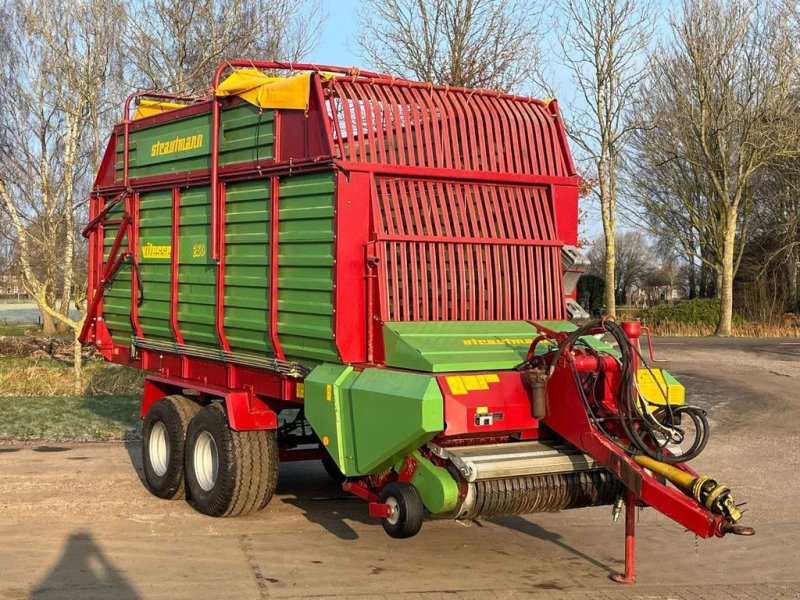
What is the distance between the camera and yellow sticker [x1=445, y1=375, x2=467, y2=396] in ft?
19.9

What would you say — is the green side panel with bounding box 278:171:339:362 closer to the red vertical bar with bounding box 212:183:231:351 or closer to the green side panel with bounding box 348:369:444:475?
the green side panel with bounding box 348:369:444:475

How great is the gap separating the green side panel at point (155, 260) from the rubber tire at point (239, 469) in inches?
56.9

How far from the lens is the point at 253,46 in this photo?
20.8m

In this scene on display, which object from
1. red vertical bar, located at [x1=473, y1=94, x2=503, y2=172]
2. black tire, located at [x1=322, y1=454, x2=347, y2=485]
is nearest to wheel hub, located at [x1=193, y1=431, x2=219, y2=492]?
black tire, located at [x1=322, y1=454, x2=347, y2=485]

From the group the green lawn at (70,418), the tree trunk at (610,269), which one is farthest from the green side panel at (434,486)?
the tree trunk at (610,269)

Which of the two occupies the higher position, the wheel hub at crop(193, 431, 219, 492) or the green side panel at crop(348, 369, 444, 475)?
the green side panel at crop(348, 369, 444, 475)

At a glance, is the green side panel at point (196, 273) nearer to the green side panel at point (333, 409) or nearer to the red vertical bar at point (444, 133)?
the green side panel at point (333, 409)

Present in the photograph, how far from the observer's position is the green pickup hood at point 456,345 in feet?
20.7

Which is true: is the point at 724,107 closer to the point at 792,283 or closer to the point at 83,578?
the point at 792,283

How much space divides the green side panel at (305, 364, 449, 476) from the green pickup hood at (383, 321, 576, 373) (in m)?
0.13

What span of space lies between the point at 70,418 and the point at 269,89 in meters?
7.63

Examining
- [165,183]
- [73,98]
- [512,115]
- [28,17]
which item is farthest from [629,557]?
[28,17]

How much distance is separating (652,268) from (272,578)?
5423 centimetres

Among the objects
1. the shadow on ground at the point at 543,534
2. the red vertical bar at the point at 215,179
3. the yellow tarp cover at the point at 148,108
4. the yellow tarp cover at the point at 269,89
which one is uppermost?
the yellow tarp cover at the point at 148,108
